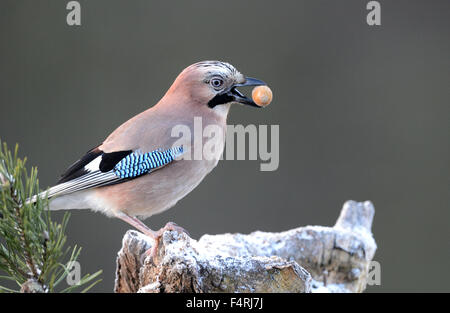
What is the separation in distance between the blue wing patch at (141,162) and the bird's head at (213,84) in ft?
0.94

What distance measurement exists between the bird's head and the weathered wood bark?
1.67 feet

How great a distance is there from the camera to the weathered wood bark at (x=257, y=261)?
143 centimetres

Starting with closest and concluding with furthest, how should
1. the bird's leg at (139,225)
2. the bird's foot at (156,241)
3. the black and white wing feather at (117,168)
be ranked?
the bird's foot at (156,241)
the bird's leg at (139,225)
the black and white wing feather at (117,168)

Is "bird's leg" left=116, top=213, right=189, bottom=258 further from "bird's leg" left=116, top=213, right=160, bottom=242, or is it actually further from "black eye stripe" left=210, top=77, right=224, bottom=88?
"black eye stripe" left=210, top=77, right=224, bottom=88

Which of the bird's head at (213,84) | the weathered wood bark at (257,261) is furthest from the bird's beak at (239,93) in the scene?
the weathered wood bark at (257,261)

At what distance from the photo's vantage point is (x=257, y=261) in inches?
57.5

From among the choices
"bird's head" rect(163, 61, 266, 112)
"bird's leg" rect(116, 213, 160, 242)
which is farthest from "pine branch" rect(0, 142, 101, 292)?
"bird's head" rect(163, 61, 266, 112)

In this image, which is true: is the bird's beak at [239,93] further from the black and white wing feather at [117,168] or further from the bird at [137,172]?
the black and white wing feather at [117,168]

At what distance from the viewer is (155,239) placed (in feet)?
6.00

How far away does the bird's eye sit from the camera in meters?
2.19
